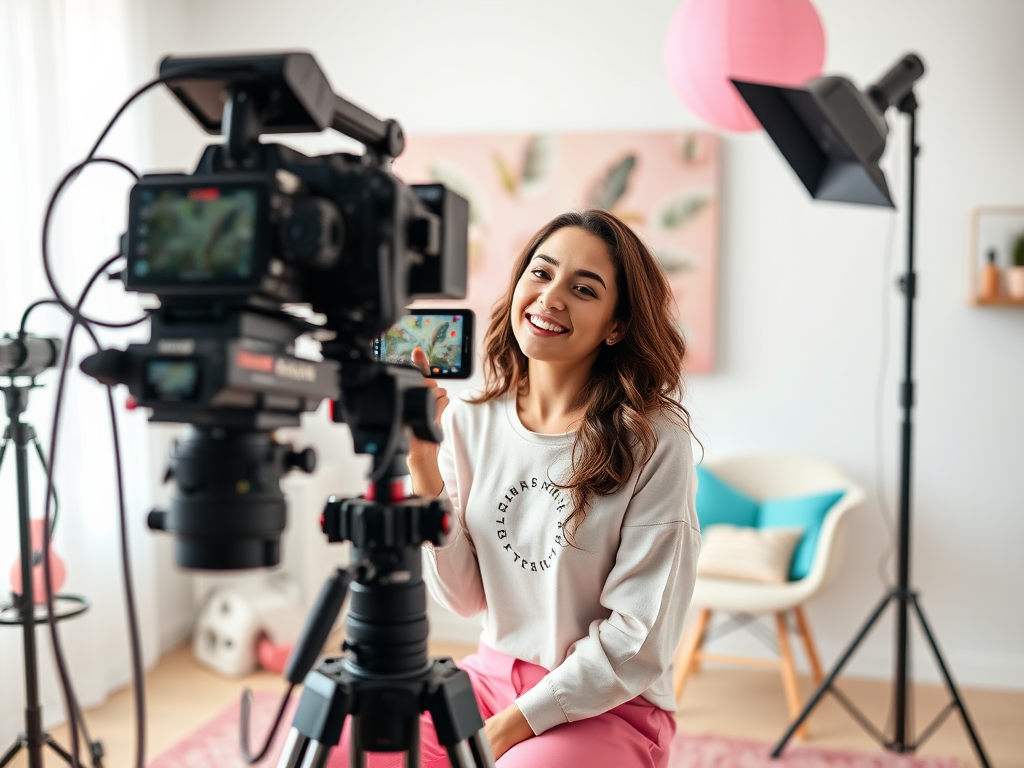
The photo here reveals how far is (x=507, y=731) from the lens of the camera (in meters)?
1.38

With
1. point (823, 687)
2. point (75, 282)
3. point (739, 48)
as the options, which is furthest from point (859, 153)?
point (75, 282)

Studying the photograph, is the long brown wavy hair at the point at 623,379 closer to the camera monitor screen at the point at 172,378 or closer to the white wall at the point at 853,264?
the camera monitor screen at the point at 172,378

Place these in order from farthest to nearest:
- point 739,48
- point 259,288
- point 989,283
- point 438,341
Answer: point 989,283, point 739,48, point 438,341, point 259,288

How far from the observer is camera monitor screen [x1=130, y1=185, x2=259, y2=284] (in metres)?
0.80

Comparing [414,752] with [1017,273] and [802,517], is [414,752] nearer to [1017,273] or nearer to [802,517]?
[802,517]

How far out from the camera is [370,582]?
0.96m

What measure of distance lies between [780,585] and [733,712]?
461 mm

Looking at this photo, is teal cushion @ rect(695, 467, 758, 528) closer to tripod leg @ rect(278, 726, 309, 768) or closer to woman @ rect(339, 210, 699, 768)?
woman @ rect(339, 210, 699, 768)

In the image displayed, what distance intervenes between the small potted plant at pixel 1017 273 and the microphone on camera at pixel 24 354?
2.80 meters

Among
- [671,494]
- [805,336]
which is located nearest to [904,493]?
[805,336]

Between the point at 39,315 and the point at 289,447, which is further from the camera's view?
the point at 39,315

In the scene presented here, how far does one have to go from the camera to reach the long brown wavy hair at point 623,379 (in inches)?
57.7

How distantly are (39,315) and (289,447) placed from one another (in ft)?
7.04

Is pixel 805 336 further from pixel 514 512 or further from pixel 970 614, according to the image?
pixel 514 512
